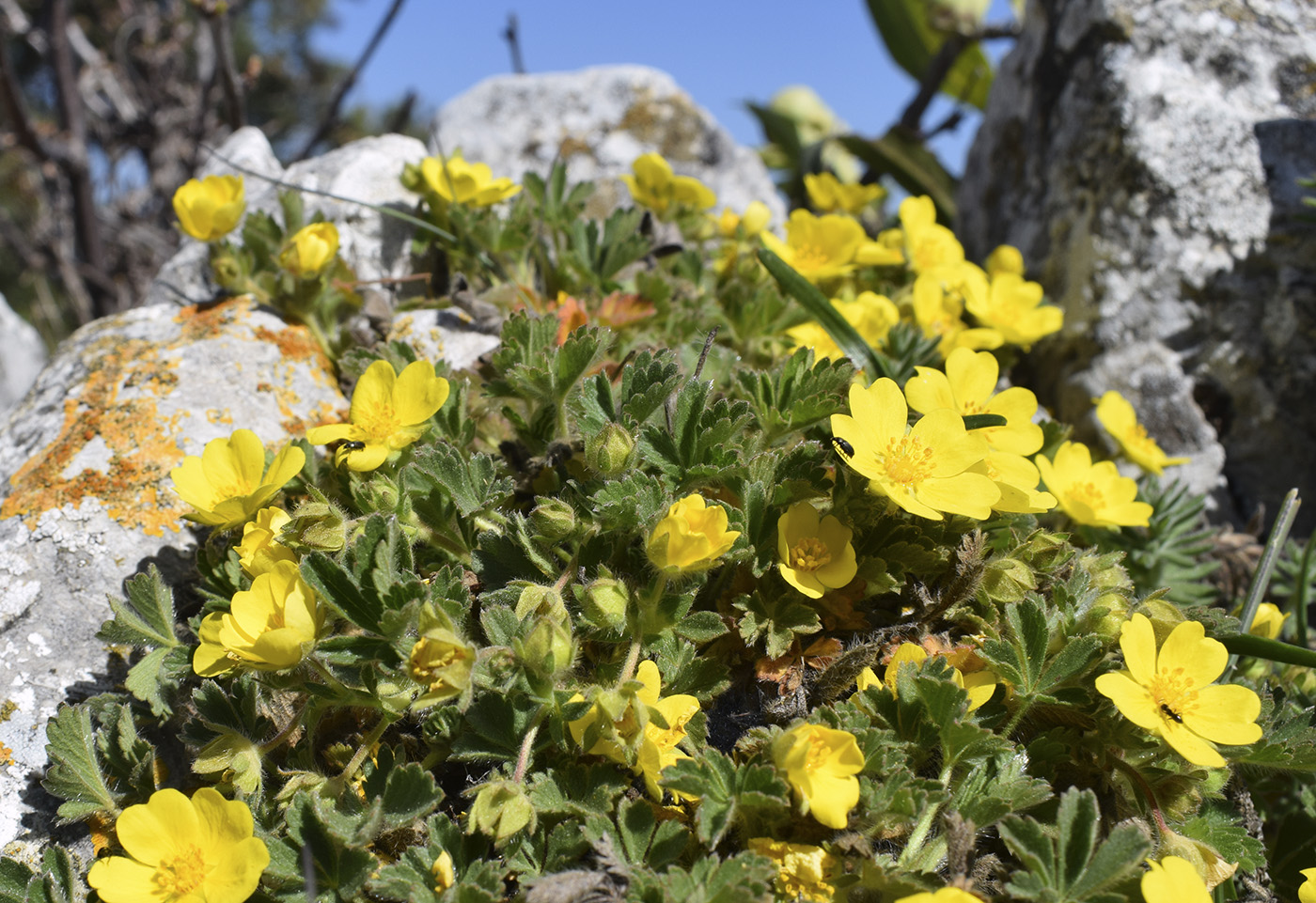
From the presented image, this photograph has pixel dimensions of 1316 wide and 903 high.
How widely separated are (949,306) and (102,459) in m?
2.80

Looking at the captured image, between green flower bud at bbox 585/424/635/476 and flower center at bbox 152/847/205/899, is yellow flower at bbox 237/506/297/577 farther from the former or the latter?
green flower bud at bbox 585/424/635/476

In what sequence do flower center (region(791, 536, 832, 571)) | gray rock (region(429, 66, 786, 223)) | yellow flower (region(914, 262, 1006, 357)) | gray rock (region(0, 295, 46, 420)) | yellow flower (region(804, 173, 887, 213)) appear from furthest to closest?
gray rock (region(0, 295, 46, 420)) < gray rock (region(429, 66, 786, 223)) < yellow flower (region(804, 173, 887, 213)) < yellow flower (region(914, 262, 1006, 357)) < flower center (region(791, 536, 832, 571))

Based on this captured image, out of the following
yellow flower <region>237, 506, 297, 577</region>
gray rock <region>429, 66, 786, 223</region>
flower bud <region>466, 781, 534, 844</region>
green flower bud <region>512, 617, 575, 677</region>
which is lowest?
flower bud <region>466, 781, 534, 844</region>

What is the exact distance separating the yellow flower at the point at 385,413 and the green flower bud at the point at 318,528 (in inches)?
5.7

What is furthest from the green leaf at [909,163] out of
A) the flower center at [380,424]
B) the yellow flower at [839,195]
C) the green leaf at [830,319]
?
the flower center at [380,424]

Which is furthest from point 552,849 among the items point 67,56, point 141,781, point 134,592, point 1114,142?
point 67,56

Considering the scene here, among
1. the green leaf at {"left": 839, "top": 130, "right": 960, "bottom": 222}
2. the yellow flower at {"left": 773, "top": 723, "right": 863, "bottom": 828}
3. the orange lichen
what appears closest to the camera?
the yellow flower at {"left": 773, "top": 723, "right": 863, "bottom": 828}

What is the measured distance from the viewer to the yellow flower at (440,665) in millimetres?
1697

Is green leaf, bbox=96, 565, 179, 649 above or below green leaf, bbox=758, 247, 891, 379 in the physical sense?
below

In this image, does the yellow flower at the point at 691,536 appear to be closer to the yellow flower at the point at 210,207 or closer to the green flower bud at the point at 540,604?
the green flower bud at the point at 540,604

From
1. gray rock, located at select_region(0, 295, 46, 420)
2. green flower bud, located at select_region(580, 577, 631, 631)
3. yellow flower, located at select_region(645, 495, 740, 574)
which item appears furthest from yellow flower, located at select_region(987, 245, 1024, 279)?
gray rock, located at select_region(0, 295, 46, 420)

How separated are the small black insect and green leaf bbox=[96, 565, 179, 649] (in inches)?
87.2

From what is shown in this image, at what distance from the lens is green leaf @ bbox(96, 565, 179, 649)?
211cm

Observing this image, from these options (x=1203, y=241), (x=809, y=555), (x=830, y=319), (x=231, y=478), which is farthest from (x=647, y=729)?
(x=1203, y=241)
